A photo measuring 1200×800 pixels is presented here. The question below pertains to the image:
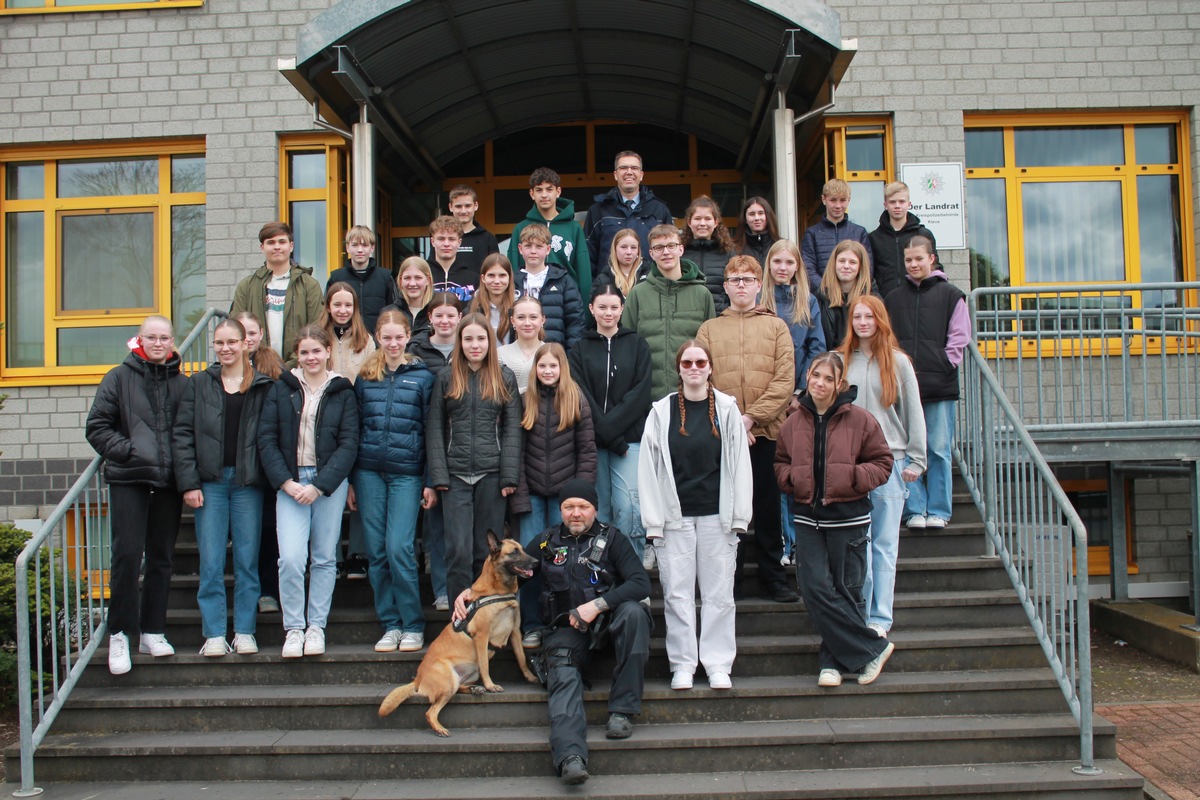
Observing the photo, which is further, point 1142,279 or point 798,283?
point 1142,279

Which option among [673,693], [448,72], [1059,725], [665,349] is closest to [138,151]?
[448,72]

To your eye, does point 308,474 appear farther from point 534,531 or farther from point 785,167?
point 785,167

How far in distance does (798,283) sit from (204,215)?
614 centimetres

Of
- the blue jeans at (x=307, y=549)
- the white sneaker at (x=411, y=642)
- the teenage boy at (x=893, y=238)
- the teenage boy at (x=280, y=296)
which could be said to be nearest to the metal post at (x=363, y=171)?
the teenage boy at (x=280, y=296)

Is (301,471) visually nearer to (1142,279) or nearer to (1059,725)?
(1059,725)

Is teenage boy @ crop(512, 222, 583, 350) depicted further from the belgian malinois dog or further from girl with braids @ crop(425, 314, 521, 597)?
the belgian malinois dog

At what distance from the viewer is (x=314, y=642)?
5684 millimetres

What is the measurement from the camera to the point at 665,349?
627cm

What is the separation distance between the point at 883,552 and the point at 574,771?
204cm

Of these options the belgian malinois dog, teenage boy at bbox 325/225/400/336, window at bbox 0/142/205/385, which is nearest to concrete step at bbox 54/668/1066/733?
the belgian malinois dog

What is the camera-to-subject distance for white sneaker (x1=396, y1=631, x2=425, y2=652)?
5.75m

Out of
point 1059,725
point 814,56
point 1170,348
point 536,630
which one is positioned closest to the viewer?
point 1059,725

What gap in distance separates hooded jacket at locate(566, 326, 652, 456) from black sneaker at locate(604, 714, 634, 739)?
152 centimetres

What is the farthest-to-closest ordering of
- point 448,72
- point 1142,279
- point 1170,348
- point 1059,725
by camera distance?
point 1142,279
point 1170,348
point 448,72
point 1059,725
